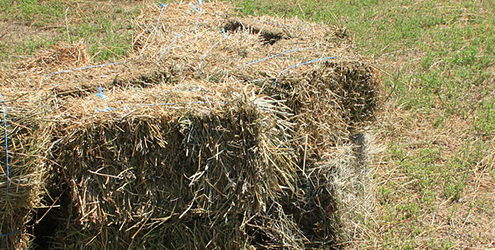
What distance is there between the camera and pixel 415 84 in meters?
6.96

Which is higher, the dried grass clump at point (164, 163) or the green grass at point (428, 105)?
the dried grass clump at point (164, 163)

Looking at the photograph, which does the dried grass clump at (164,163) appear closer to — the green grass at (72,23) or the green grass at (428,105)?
the green grass at (428,105)

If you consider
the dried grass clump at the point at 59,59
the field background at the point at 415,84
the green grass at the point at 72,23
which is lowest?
the green grass at the point at 72,23

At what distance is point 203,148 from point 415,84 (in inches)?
164

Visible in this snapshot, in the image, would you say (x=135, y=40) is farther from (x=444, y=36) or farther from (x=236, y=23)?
(x=444, y=36)

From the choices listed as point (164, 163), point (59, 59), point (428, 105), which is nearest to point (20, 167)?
point (164, 163)

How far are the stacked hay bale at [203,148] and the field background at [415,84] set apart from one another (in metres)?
0.54

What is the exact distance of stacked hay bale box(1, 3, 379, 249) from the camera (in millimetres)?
3703

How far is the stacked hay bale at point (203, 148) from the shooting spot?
146 inches

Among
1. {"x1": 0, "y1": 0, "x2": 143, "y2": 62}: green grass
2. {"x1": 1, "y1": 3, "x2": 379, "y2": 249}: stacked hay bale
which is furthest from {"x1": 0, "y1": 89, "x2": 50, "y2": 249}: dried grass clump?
{"x1": 0, "y1": 0, "x2": 143, "y2": 62}: green grass

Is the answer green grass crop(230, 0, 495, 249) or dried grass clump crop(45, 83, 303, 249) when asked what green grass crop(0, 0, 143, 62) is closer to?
green grass crop(230, 0, 495, 249)

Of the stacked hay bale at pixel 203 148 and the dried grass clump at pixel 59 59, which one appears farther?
the dried grass clump at pixel 59 59

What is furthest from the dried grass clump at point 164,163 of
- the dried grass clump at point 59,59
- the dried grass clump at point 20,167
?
the dried grass clump at point 59,59

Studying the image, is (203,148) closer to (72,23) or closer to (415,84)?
(415,84)
